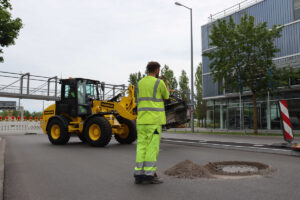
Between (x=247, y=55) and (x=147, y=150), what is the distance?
56.6 feet

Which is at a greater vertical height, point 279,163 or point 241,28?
point 241,28

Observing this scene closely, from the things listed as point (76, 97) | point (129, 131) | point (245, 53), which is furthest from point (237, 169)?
point (245, 53)

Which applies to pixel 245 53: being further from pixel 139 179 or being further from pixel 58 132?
pixel 139 179

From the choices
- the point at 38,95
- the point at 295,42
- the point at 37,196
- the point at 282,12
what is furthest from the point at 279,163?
the point at 38,95

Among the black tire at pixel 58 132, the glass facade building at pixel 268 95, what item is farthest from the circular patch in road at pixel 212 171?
the glass facade building at pixel 268 95

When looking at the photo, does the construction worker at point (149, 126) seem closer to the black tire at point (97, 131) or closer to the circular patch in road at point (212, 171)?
the circular patch in road at point (212, 171)

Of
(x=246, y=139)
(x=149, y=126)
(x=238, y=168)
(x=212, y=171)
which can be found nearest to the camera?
(x=149, y=126)

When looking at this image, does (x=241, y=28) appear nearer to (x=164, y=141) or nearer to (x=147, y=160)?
(x=164, y=141)

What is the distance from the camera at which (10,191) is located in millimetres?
4090

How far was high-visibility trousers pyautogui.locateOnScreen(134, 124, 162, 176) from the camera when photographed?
13.8ft

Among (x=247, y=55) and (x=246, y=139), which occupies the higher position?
(x=247, y=55)

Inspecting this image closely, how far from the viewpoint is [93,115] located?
10664 millimetres

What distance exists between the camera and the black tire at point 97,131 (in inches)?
394

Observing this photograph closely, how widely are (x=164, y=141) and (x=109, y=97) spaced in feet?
12.5
